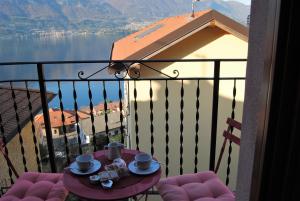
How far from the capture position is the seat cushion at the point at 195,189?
2160 millimetres

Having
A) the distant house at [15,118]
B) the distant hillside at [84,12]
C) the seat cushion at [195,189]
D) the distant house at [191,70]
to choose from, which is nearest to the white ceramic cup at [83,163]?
the seat cushion at [195,189]

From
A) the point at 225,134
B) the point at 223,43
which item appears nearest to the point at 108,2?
the point at 223,43

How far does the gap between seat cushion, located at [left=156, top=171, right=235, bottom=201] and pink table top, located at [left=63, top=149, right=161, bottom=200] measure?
0.91 feet

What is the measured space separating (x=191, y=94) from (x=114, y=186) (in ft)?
14.6

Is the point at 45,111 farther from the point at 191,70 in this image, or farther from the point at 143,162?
the point at 191,70

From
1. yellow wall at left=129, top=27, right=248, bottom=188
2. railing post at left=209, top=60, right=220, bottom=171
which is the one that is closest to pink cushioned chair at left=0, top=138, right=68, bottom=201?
railing post at left=209, top=60, right=220, bottom=171

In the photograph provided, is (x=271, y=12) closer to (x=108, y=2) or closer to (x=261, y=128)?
(x=261, y=128)

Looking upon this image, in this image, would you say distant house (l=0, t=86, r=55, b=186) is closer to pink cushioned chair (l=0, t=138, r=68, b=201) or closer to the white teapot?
pink cushioned chair (l=0, t=138, r=68, b=201)

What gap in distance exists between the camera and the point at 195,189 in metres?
2.24

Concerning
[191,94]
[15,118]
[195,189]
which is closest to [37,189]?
[195,189]

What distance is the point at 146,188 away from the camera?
1870 millimetres

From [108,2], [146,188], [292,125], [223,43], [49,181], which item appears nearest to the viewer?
[292,125]

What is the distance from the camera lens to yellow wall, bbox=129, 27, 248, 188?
595 cm

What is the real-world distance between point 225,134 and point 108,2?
2637 cm
